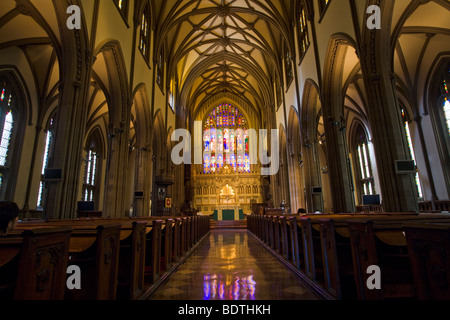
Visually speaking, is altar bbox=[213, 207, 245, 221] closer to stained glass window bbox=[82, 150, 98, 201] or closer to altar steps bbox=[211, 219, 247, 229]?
altar steps bbox=[211, 219, 247, 229]

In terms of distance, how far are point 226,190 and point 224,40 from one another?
44.7 feet

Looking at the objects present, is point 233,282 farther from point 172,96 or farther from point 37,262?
point 172,96

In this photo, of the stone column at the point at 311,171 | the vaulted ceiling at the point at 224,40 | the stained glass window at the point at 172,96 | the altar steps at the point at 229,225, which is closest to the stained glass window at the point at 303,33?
the vaulted ceiling at the point at 224,40

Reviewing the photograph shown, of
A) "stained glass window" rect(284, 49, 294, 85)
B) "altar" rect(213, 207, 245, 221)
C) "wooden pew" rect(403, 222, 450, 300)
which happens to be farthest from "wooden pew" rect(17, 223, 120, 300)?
"altar" rect(213, 207, 245, 221)

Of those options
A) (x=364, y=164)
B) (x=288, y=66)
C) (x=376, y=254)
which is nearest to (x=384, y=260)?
(x=376, y=254)

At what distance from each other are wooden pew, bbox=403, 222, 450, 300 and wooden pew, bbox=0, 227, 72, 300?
2.61 metres

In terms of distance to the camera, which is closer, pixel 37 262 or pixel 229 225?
pixel 37 262

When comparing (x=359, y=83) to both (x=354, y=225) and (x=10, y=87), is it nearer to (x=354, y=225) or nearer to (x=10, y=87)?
(x=354, y=225)

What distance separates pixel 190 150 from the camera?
23.8m

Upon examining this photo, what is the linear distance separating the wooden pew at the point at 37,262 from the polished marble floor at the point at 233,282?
148 cm

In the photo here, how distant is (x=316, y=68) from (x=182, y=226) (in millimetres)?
8597

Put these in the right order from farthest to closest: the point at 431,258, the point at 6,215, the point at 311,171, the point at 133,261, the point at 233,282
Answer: the point at 311,171 < the point at 233,282 < the point at 133,261 < the point at 6,215 < the point at 431,258

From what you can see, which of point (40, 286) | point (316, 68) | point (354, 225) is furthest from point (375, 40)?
point (40, 286)
